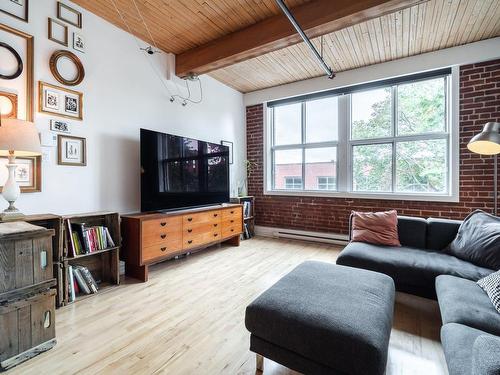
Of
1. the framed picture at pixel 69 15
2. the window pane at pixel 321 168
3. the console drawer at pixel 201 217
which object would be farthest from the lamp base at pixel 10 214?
the window pane at pixel 321 168

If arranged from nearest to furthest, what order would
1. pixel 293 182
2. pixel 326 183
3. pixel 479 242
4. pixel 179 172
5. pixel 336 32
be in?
pixel 479 242 → pixel 336 32 → pixel 179 172 → pixel 326 183 → pixel 293 182

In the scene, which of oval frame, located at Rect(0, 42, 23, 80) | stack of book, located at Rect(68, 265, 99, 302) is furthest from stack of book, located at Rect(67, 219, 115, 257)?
oval frame, located at Rect(0, 42, 23, 80)

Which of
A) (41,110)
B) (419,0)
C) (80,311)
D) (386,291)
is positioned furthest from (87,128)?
(419,0)

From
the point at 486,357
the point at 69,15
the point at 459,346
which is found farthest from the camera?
the point at 69,15

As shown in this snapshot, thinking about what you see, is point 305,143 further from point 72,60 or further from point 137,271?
point 72,60

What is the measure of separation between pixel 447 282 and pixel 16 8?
402 centimetres

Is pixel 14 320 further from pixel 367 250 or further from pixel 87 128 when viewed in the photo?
pixel 367 250

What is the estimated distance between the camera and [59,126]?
2.39 metres

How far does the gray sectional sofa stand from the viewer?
2.98 feet

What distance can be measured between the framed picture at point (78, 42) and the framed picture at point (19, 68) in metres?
0.36

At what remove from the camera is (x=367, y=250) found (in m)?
2.40

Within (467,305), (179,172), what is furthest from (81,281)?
(467,305)

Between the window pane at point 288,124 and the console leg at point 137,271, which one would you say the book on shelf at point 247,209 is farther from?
the console leg at point 137,271

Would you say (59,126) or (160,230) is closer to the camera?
(59,126)
